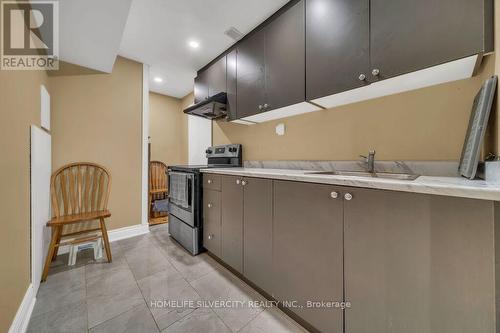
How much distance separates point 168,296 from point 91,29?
224cm

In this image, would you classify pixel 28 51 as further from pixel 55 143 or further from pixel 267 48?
pixel 267 48

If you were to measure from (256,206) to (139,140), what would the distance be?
219 cm

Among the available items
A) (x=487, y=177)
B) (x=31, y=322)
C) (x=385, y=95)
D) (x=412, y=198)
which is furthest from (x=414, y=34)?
(x=31, y=322)

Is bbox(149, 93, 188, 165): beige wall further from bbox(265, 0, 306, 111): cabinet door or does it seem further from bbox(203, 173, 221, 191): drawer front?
bbox(265, 0, 306, 111): cabinet door

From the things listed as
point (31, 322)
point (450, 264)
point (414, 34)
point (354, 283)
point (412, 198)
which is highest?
point (414, 34)

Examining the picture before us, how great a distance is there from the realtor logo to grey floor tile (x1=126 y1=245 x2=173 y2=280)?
5.49ft

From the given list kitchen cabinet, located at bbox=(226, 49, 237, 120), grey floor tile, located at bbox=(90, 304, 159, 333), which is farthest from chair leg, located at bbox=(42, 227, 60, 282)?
kitchen cabinet, located at bbox=(226, 49, 237, 120)

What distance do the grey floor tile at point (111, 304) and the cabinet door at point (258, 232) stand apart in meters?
0.83

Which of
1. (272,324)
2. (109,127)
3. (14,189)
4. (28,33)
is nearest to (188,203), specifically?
(14,189)

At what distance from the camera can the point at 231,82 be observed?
2090 mm

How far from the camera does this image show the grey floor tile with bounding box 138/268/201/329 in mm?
1205

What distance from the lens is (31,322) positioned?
114 centimetres

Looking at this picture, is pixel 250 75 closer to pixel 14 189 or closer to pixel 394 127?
pixel 394 127

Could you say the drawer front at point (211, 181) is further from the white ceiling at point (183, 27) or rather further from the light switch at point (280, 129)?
the white ceiling at point (183, 27)
